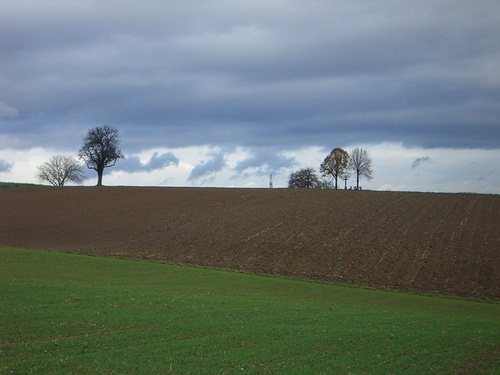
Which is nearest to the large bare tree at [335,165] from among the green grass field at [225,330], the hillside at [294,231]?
the hillside at [294,231]

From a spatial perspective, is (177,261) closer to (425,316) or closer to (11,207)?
(425,316)

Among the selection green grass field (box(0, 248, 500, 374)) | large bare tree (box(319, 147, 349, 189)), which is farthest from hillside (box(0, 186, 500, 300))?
large bare tree (box(319, 147, 349, 189))

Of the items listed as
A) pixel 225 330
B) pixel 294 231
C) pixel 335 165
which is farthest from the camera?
pixel 335 165

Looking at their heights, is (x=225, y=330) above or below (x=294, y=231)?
below

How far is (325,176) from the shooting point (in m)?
121

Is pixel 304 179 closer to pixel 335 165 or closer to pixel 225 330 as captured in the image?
pixel 335 165

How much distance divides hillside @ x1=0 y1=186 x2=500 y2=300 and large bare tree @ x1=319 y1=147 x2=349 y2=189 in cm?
4374

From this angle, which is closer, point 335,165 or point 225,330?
point 225,330

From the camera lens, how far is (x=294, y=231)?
4816 centimetres

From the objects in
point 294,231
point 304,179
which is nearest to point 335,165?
point 304,179

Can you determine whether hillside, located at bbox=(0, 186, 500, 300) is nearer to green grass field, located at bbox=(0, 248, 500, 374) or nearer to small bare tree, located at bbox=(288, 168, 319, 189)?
green grass field, located at bbox=(0, 248, 500, 374)

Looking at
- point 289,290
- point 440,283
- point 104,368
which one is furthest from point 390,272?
point 104,368

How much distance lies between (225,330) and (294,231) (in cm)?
3264

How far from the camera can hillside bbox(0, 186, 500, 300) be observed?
36000 mm
